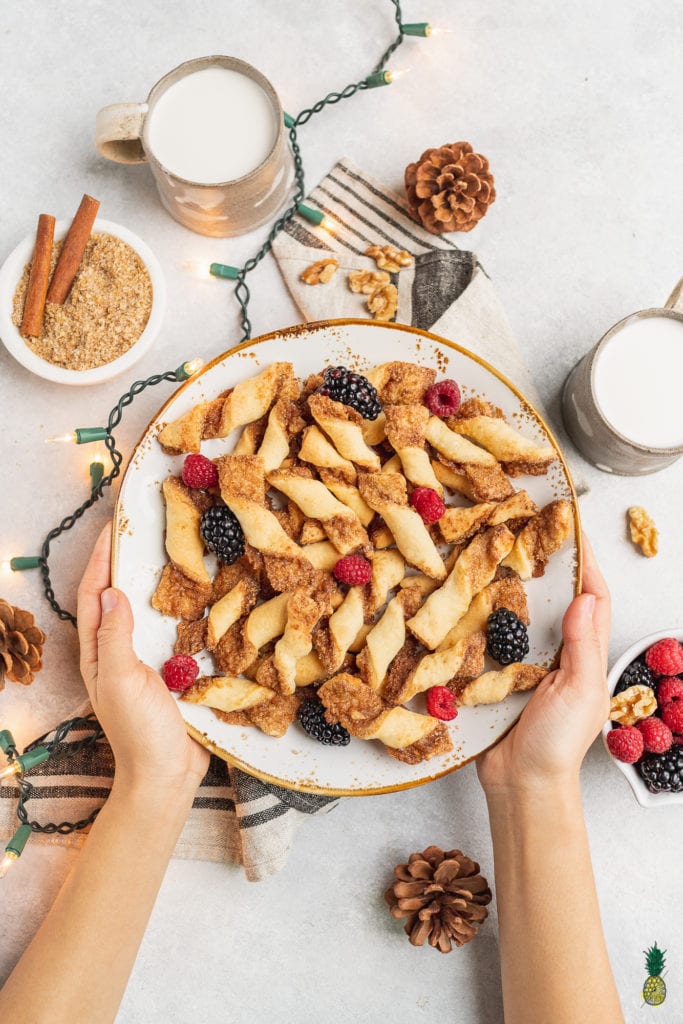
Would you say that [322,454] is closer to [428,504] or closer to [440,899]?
[428,504]

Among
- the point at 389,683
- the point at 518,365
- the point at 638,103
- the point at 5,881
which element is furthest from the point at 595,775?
the point at 638,103

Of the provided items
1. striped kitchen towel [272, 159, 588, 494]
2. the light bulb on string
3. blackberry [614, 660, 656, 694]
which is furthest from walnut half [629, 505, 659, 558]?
the light bulb on string

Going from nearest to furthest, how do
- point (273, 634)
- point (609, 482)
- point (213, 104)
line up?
point (273, 634), point (213, 104), point (609, 482)

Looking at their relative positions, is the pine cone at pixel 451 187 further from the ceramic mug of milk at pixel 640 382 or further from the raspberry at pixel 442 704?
the raspberry at pixel 442 704

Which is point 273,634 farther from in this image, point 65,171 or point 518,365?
point 65,171

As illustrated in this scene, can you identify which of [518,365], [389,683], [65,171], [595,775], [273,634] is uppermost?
[65,171]

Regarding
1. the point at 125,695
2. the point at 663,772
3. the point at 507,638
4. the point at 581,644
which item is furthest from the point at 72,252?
the point at 663,772
